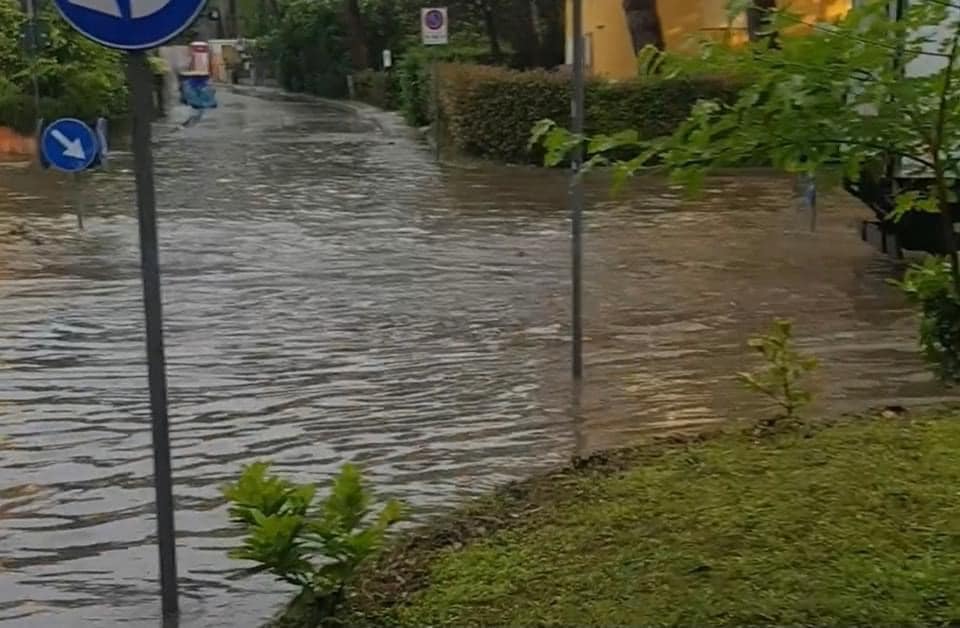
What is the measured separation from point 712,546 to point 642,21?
84.1 feet

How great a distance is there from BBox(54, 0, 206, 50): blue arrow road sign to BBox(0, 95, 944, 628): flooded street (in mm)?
2020

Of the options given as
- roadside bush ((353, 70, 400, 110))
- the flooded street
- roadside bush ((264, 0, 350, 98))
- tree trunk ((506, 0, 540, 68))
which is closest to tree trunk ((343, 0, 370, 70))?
roadside bush ((353, 70, 400, 110))

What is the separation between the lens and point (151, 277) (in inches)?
188

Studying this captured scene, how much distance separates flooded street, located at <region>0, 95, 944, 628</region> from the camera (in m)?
6.45

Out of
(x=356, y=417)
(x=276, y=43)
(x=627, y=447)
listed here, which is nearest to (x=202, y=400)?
(x=356, y=417)

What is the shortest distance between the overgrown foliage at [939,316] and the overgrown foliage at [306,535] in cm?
370

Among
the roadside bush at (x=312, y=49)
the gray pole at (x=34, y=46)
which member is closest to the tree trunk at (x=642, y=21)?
the gray pole at (x=34, y=46)

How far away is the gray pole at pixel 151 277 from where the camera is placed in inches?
185

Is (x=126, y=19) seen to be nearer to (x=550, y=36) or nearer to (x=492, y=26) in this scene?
(x=550, y=36)

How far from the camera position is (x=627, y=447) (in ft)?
23.6

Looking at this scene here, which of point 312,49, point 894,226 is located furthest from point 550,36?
point 894,226

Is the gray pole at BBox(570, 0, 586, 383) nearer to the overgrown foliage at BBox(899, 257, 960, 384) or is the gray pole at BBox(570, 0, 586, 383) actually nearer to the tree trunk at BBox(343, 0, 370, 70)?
the overgrown foliage at BBox(899, 257, 960, 384)

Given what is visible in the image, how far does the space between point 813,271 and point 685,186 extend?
891 cm

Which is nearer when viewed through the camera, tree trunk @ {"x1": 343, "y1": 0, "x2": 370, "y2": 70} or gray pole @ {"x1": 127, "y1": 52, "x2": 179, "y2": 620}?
gray pole @ {"x1": 127, "y1": 52, "x2": 179, "y2": 620}
